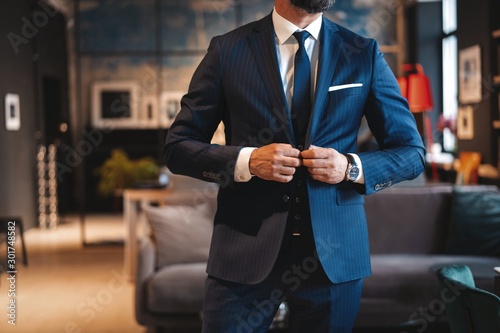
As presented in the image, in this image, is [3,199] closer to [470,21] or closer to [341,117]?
[470,21]

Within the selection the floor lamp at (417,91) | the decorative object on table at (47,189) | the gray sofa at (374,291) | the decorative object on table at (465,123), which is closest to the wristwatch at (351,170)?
the gray sofa at (374,291)

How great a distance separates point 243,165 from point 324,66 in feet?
0.91

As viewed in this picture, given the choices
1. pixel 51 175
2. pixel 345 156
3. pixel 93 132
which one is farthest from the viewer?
pixel 93 132

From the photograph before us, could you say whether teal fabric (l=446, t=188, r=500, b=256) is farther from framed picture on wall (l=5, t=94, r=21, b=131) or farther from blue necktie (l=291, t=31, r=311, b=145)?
framed picture on wall (l=5, t=94, r=21, b=131)

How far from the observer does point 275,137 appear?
60.8 inches

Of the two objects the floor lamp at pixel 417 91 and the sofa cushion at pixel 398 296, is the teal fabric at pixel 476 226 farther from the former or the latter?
the floor lamp at pixel 417 91

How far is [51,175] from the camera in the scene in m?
9.70

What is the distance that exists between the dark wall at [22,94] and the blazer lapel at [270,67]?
7020mm

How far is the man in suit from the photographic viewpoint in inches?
60.0

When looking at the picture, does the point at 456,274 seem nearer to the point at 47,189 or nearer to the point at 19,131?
A: the point at 19,131

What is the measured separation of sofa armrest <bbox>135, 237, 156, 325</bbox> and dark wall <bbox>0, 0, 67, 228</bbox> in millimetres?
4425

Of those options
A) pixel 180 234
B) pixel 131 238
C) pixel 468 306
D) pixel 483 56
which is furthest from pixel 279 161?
pixel 483 56

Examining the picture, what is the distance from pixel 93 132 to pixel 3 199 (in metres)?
2.83

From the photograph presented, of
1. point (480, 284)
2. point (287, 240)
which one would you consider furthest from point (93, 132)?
point (287, 240)
